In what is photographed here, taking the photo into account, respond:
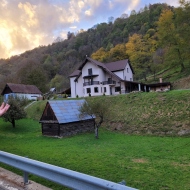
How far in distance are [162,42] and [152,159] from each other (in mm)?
37769

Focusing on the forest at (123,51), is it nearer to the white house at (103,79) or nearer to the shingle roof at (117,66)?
the shingle roof at (117,66)

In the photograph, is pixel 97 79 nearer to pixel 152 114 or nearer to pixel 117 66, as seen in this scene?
pixel 117 66

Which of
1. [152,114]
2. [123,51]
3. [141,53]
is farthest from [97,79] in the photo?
[123,51]

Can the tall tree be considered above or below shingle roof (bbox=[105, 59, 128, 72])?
above

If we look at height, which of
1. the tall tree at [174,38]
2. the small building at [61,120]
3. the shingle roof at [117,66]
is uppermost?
the tall tree at [174,38]

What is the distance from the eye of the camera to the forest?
1559 inches

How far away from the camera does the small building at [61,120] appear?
17.0m

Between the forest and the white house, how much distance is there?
9.83 meters

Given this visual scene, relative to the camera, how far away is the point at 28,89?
48062mm

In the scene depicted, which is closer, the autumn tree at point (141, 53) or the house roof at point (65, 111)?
the house roof at point (65, 111)

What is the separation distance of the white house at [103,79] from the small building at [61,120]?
758 inches

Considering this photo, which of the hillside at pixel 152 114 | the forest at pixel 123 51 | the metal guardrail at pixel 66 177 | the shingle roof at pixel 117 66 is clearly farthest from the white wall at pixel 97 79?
the metal guardrail at pixel 66 177

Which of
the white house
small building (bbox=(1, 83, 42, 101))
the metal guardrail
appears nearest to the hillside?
the white house

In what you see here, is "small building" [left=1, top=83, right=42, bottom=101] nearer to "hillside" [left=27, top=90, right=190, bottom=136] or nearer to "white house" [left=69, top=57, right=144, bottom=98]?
"white house" [left=69, top=57, right=144, bottom=98]
